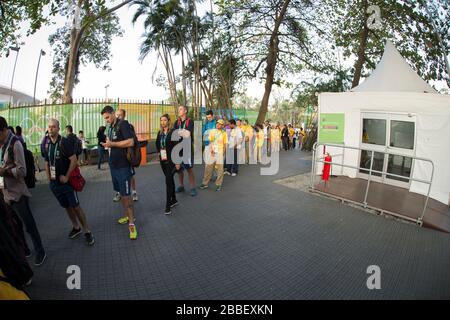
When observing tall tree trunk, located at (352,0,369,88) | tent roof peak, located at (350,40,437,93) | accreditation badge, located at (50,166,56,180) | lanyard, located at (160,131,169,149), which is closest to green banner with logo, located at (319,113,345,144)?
tent roof peak, located at (350,40,437,93)

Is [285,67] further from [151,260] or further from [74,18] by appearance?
[151,260]

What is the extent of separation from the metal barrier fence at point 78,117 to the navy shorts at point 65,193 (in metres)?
7.11

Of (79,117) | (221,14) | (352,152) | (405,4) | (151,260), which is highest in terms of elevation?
(221,14)

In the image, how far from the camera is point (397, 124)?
7539mm

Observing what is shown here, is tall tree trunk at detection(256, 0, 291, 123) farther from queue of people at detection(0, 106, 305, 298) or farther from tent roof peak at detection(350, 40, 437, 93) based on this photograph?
queue of people at detection(0, 106, 305, 298)

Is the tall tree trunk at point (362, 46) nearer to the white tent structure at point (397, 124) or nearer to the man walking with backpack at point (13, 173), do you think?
the white tent structure at point (397, 124)

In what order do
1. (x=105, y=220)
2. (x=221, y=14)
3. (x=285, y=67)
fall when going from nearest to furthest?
(x=105, y=220), (x=221, y=14), (x=285, y=67)

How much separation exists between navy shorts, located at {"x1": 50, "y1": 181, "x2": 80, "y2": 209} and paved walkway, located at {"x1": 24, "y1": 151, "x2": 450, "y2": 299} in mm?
655

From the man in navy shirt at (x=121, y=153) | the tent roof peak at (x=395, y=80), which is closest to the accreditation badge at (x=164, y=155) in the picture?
the man in navy shirt at (x=121, y=153)

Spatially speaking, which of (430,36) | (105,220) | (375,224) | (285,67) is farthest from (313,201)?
(285,67)

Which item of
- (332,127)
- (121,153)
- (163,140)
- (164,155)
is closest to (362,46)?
(332,127)

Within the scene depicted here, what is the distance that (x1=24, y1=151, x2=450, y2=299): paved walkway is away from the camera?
288 cm

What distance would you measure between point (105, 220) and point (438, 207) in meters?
7.41

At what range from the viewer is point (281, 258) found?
3.54 m
